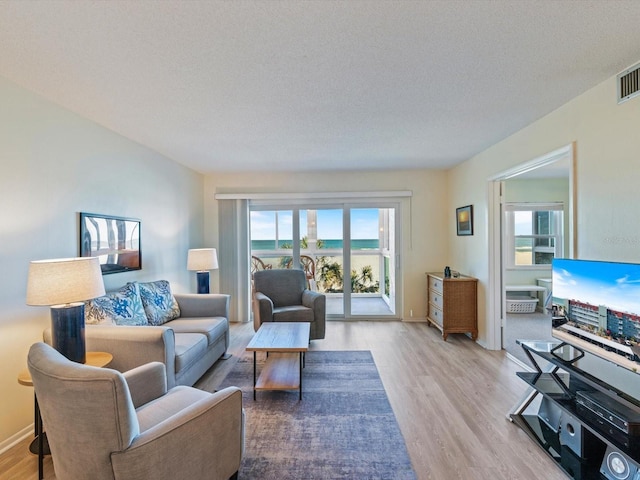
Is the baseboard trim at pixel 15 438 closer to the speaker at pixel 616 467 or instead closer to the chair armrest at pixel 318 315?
the chair armrest at pixel 318 315

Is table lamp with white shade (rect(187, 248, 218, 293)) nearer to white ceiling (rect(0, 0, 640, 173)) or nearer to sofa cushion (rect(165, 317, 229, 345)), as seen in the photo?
sofa cushion (rect(165, 317, 229, 345))

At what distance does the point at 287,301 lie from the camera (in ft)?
13.3

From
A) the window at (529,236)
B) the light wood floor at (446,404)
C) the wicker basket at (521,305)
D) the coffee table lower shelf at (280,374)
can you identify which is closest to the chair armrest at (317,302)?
the light wood floor at (446,404)

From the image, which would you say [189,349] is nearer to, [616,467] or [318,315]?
[318,315]

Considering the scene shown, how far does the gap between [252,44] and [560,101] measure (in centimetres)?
238

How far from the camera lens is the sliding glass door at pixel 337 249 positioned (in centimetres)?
487

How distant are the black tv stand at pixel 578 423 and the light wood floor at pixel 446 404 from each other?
10 centimetres

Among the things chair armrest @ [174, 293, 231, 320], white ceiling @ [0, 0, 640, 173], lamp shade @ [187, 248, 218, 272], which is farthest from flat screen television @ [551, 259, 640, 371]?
lamp shade @ [187, 248, 218, 272]

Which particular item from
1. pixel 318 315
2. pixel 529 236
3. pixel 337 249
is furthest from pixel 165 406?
pixel 529 236

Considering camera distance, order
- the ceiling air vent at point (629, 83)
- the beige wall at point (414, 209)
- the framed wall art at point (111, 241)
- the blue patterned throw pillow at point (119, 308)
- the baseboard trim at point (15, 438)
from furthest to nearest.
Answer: the beige wall at point (414, 209)
the framed wall art at point (111, 241)
the blue patterned throw pillow at point (119, 308)
the baseboard trim at point (15, 438)
the ceiling air vent at point (629, 83)

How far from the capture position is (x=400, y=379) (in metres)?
2.82

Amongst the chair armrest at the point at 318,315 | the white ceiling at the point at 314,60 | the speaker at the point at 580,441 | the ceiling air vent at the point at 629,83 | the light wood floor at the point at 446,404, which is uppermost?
the white ceiling at the point at 314,60

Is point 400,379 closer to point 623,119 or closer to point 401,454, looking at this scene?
point 401,454

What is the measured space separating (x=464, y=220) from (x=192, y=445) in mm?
4043
